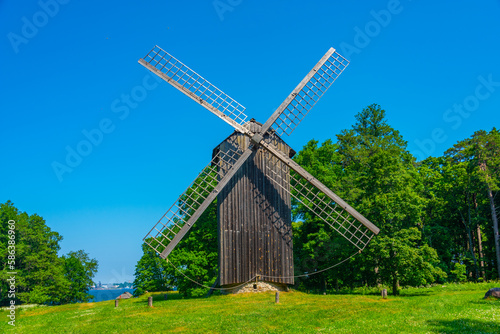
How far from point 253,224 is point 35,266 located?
100.0 feet

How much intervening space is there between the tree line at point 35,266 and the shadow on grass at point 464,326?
39120 mm

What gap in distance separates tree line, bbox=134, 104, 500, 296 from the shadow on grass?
32.0 feet

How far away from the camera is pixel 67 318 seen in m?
22.2

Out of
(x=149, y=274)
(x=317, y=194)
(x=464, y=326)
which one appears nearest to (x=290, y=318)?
(x=464, y=326)

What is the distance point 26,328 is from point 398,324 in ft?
55.8

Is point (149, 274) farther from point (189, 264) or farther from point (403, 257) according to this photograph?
point (403, 257)

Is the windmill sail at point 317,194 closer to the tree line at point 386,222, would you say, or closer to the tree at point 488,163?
the tree line at point 386,222

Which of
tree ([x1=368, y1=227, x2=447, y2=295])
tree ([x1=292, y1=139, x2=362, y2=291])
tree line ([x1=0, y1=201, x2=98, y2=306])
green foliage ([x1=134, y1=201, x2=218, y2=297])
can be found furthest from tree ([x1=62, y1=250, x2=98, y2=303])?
tree ([x1=368, y1=227, x2=447, y2=295])

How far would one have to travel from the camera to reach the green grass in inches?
642

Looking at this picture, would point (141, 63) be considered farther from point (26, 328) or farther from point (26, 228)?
point (26, 228)

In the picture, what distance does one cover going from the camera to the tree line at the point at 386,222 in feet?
90.3

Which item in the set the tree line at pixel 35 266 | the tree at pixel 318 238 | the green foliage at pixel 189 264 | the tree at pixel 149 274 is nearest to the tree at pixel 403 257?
the tree at pixel 318 238

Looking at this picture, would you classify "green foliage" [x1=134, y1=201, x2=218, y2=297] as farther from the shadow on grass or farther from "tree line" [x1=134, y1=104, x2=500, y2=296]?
the shadow on grass

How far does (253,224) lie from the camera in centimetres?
2741
